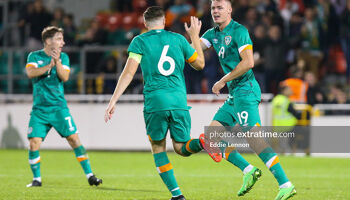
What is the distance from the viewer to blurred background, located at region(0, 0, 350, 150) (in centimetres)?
1755

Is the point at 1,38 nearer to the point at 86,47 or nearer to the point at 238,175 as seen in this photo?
the point at 86,47

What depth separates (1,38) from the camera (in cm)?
2155

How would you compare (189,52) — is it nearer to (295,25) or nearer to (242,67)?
(242,67)

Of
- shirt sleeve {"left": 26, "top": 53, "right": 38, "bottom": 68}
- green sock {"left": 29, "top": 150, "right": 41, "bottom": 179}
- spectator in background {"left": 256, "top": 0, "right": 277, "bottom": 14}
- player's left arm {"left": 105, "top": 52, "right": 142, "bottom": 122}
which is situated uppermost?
spectator in background {"left": 256, "top": 0, "right": 277, "bottom": 14}

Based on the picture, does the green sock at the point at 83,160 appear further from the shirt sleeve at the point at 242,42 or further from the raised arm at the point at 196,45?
the shirt sleeve at the point at 242,42

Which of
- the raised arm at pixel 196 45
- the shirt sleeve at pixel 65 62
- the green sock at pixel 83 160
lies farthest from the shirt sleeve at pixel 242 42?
the green sock at pixel 83 160

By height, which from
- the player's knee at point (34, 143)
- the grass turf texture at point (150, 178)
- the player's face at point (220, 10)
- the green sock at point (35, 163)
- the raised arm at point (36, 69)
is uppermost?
the player's face at point (220, 10)

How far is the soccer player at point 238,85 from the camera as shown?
7793 millimetres

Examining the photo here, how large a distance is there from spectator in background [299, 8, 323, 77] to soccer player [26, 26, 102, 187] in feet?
31.8

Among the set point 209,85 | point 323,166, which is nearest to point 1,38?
point 209,85

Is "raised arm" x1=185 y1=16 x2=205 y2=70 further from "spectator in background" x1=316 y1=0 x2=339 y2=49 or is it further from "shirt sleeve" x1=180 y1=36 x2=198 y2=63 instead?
"spectator in background" x1=316 y1=0 x2=339 y2=49

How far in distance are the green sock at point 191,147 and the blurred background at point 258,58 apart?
9922 millimetres

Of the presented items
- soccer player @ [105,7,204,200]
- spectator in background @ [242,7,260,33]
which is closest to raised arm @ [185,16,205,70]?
soccer player @ [105,7,204,200]

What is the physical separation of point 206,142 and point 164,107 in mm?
575
